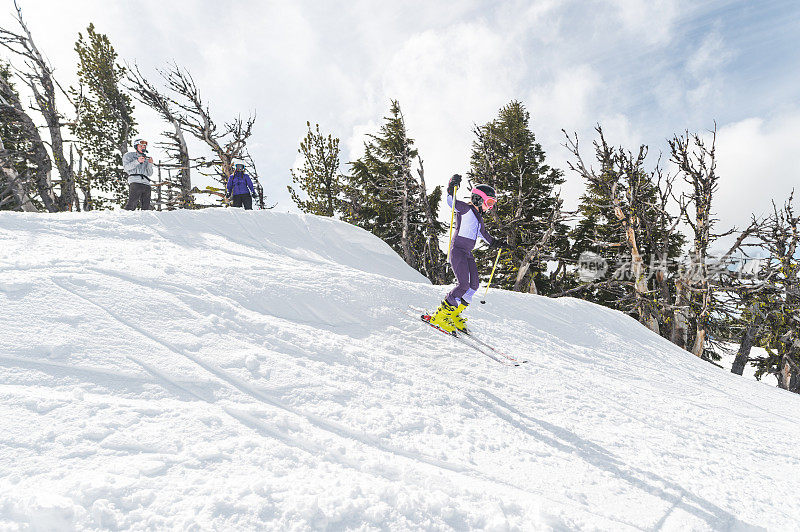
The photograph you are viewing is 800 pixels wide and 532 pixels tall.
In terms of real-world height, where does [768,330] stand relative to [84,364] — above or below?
above

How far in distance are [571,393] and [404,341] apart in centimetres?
210

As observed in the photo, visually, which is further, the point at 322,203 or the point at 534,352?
the point at 322,203

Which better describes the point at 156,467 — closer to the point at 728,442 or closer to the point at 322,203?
the point at 728,442

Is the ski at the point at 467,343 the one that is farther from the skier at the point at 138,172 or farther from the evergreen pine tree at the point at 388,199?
the evergreen pine tree at the point at 388,199

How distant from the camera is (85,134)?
22578 millimetres

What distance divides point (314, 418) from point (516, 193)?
1716 centimetres

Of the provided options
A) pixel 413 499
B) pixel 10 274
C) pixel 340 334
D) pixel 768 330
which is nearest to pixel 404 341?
pixel 340 334

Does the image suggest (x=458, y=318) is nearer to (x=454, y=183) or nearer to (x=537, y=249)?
(x=454, y=183)

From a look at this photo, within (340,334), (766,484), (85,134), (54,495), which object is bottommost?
(54,495)

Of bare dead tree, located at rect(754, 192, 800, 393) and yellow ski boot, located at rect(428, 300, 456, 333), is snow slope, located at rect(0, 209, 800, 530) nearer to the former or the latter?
yellow ski boot, located at rect(428, 300, 456, 333)

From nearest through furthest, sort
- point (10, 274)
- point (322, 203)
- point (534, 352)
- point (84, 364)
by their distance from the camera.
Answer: point (84, 364)
point (10, 274)
point (534, 352)
point (322, 203)

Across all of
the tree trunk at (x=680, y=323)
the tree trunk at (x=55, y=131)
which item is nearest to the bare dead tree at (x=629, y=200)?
the tree trunk at (x=680, y=323)

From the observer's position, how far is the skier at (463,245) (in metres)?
5.49

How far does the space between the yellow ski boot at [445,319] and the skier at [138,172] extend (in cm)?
877
